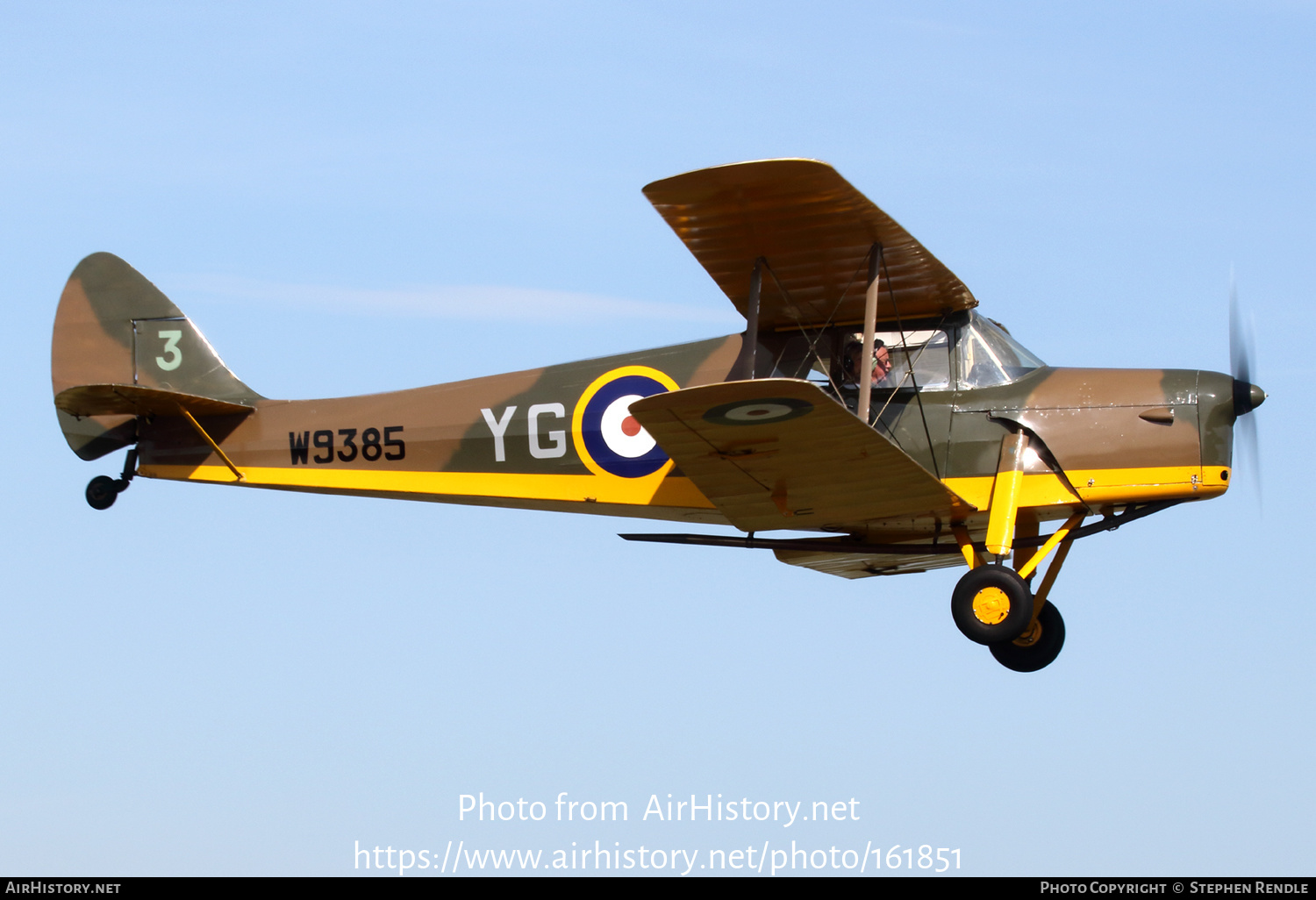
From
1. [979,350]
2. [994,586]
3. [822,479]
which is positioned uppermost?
[979,350]

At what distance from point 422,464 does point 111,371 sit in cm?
308

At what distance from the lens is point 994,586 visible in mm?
10188

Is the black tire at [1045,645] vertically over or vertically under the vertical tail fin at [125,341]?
under

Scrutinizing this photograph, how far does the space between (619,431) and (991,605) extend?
290 centimetres

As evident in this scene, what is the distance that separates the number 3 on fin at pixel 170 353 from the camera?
1337cm

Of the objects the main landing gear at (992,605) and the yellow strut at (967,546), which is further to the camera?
the yellow strut at (967,546)

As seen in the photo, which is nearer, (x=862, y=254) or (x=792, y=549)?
(x=862, y=254)

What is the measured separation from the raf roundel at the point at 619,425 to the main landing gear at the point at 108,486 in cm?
363

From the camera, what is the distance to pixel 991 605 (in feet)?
33.3

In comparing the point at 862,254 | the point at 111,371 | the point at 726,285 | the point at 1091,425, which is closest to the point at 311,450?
the point at 111,371

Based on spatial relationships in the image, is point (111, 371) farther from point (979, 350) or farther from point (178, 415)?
point (979, 350)

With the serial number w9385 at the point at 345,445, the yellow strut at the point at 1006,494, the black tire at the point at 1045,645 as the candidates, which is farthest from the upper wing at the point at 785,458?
the serial number w9385 at the point at 345,445

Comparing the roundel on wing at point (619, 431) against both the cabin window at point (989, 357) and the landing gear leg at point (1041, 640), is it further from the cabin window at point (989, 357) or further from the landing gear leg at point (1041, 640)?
the landing gear leg at point (1041, 640)

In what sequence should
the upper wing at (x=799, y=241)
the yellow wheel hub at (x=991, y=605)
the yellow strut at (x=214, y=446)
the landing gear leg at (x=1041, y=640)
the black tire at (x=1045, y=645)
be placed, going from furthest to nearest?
1. the yellow strut at (x=214, y=446)
2. the black tire at (x=1045, y=645)
3. the landing gear leg at (x=1041, y=640)
4. the yellow wheel hub at (x=991, y=605)
5. the upper wing at (x=799, y=241)
